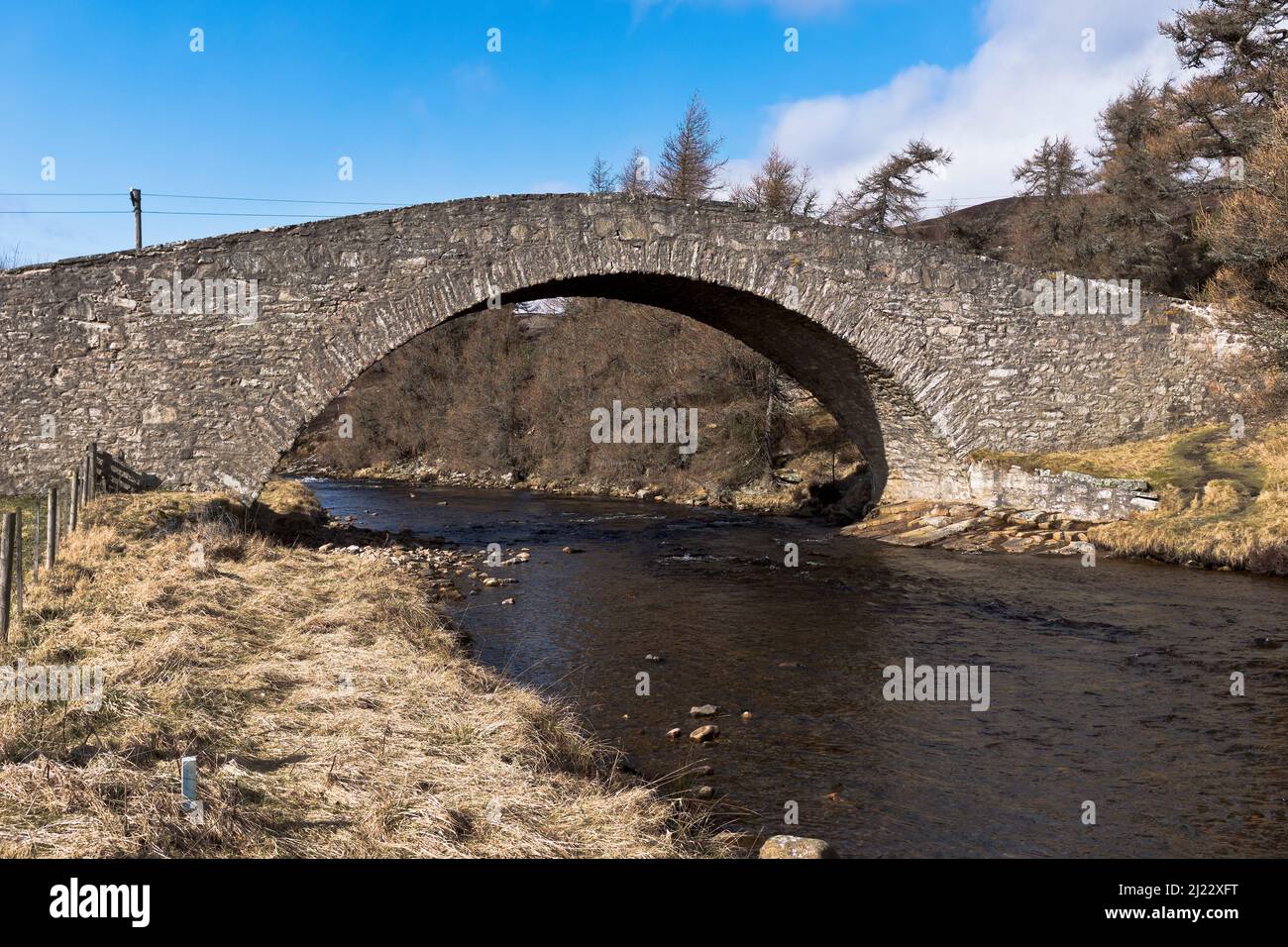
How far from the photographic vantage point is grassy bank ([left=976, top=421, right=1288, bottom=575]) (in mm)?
12102

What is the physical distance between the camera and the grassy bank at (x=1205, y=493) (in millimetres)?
12102

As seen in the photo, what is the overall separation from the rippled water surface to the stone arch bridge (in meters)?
3.50

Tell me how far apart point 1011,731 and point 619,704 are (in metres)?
2.86

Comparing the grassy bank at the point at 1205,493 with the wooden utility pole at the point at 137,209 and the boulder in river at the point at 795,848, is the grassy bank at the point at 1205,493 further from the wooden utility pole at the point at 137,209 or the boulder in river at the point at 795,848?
the wooden utility pole at the point at 137,209

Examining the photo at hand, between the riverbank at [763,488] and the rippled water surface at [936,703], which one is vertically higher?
the riverbank at [763,488]

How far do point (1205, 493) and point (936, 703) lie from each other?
873cm

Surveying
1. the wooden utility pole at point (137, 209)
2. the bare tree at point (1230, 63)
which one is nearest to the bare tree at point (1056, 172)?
the bare tree at point (1230, 63)

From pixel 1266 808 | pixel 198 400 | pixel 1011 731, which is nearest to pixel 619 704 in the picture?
pixel 1011 731

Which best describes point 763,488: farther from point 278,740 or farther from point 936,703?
point 278,740

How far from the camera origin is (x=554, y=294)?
50.2 ft

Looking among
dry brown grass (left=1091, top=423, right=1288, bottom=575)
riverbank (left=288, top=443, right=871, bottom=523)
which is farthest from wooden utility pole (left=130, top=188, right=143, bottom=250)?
dry brown grass (left=1091, top=423, right=1288, bottom=575)

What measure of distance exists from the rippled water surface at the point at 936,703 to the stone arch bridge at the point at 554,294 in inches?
138

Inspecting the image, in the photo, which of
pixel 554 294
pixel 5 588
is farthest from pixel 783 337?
pixel 5 588

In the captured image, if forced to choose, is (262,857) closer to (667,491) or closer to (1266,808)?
(1266,808)
